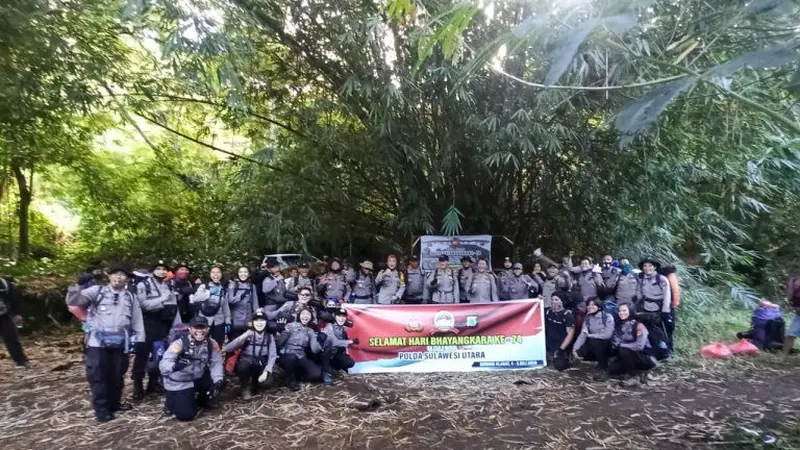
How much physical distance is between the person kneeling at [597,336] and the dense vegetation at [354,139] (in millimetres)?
1678

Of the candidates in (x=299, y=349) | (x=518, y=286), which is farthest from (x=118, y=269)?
(x=518, y=286)

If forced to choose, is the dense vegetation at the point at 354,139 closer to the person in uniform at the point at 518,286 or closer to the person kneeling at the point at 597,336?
the person in uniform at the point at 518,286

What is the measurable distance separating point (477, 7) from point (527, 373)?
13.9ft

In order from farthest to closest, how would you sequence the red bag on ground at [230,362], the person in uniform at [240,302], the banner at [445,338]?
the banner at [445,338] < the person in uniform at [240,302] < the red bag on ground at [230,362]

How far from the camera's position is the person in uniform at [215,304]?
16.1ft

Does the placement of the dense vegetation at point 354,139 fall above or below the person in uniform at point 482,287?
above

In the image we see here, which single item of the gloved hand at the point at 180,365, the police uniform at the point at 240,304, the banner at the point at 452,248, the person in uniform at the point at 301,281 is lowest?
the gloved hand at the point at 180,365

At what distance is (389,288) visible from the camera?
20.0 feet

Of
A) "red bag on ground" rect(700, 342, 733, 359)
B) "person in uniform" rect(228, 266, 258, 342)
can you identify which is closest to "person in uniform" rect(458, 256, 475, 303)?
"person in uniform" rect(228, 266, 258, 342)

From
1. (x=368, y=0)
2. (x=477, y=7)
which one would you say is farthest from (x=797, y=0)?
(x=368, y=0)

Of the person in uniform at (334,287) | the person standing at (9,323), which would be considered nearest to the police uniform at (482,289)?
the person in uniform at (334,287)

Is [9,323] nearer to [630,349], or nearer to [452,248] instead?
[452,248]

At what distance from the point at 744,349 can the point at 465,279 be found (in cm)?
308

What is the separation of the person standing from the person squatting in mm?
1682
